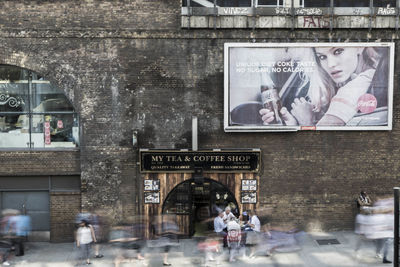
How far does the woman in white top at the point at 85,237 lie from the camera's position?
1257cm

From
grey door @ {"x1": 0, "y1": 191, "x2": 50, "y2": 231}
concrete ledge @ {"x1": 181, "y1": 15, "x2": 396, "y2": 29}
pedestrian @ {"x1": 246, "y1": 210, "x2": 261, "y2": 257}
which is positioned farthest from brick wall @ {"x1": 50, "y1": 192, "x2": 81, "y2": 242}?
concrete ledge @ {"x1": 181, "y1": 15, "x2": 396, "y2": 29}

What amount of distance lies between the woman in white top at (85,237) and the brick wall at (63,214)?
6.17 feet

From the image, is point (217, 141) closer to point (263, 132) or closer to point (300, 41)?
point (263, 132)

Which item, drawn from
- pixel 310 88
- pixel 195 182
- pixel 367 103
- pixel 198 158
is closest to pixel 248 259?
pixel 195 182

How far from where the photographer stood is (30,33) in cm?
1387

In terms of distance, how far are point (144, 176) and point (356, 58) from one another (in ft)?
25.4

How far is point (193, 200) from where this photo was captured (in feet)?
48.0

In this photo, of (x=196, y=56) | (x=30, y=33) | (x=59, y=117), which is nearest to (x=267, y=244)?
(x=196, y=56)

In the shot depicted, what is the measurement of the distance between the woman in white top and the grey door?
249 centimetres

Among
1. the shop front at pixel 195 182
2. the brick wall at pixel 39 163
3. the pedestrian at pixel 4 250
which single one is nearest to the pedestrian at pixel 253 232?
the shop front at pixel 195 182

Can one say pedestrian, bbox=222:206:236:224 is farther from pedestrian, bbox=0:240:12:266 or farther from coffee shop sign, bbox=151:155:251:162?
pedestrian, bbox=0:240:12:266

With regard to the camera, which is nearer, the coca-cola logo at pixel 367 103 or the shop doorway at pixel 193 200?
the coca-cola logo at pixel 367 103

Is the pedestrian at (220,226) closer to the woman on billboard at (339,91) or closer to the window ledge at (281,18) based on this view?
the woman on billboard at (339,91)

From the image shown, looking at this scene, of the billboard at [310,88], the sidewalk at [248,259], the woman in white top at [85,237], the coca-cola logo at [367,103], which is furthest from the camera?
the coca-cola logo at [367,103]
